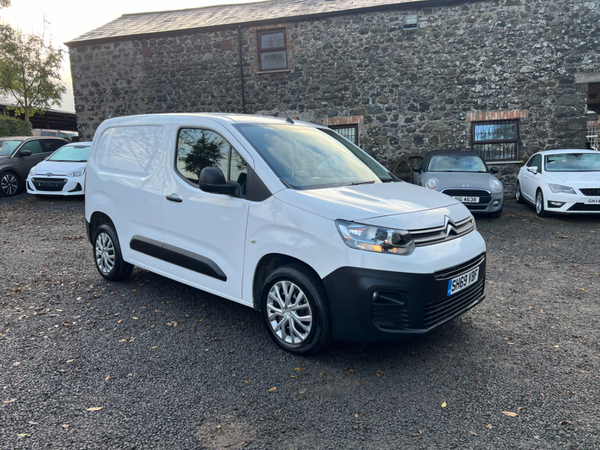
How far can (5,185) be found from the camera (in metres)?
13.6

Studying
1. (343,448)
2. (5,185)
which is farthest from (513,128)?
(5,185)

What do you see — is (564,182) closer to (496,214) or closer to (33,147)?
(496,214)

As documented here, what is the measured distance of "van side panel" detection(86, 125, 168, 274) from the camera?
454 cm

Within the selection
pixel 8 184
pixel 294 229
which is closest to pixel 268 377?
→ pixel 294 229

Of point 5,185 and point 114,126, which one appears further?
point 5,185

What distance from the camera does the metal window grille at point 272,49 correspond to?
15.3 metres

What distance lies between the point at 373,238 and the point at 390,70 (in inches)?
502

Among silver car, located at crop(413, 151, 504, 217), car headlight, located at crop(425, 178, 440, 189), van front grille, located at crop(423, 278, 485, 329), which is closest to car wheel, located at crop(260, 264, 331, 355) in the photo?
van front grille, located at crop(423, 278, 485, 329)

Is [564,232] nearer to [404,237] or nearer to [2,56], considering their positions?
[404,237]

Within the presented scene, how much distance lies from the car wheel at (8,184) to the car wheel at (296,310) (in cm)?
1340

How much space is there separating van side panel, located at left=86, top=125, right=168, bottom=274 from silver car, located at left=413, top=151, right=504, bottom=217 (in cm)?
637

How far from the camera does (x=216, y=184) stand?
3.64 metres

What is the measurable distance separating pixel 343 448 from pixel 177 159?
10.0ft

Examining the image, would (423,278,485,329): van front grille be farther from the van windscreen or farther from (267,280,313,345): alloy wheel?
the van windscreen
